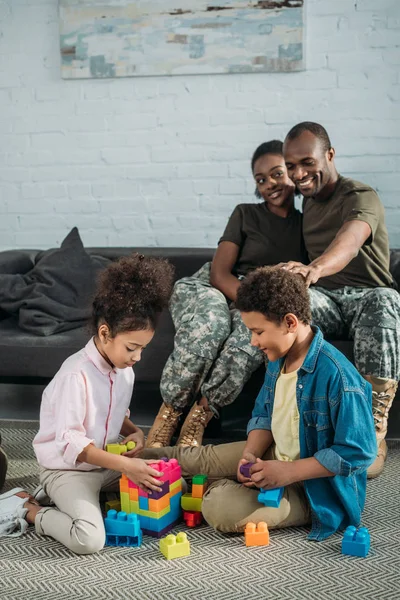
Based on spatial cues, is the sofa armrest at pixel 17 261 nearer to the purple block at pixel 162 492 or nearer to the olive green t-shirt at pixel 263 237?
the olive green t-shirt at pixel 263 237

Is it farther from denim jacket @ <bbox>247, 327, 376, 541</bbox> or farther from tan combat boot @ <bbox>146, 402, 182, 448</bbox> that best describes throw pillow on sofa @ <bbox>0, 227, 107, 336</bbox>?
denim jacket @ <bbox>247, 327, 376, 541</bbox>

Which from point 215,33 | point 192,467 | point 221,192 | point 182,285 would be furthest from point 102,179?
point 192,467

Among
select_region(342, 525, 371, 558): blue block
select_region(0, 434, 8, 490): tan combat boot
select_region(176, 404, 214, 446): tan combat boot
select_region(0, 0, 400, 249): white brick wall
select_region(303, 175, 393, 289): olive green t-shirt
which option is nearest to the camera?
select_region(342, 525, 371, 558): blue block

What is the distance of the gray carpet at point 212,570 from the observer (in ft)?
5.32

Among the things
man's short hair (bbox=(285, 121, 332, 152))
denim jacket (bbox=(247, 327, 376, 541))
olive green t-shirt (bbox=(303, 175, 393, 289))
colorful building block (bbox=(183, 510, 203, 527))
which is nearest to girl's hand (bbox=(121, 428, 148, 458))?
colorful building block (bbox=(183, 510, 203, 527))

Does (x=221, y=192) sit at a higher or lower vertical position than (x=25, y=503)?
higher

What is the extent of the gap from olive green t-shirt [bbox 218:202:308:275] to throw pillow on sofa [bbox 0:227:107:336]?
61cm

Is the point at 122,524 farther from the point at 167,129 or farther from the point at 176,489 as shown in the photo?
the point at 167,129

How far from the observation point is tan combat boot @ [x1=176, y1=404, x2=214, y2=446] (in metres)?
2.42

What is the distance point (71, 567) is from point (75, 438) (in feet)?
1.00

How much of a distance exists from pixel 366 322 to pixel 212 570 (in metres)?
0.98

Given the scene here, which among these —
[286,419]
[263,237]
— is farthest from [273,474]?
[263,237]

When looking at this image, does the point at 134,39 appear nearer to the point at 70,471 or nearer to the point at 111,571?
the point at 70,471

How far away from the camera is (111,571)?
1.73 m
